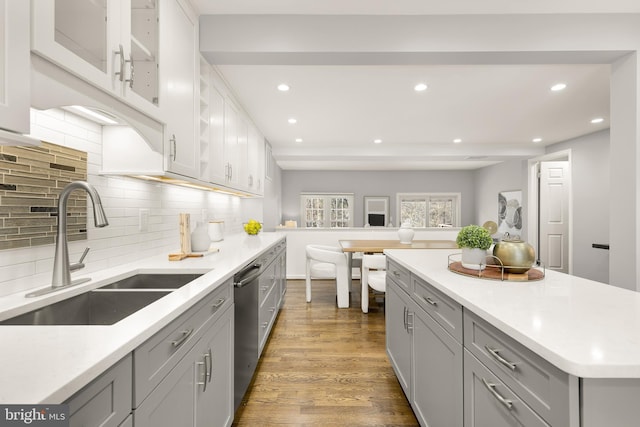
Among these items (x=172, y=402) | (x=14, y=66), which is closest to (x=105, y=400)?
(x=172, y=402)

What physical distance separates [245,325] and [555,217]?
5.72 meters

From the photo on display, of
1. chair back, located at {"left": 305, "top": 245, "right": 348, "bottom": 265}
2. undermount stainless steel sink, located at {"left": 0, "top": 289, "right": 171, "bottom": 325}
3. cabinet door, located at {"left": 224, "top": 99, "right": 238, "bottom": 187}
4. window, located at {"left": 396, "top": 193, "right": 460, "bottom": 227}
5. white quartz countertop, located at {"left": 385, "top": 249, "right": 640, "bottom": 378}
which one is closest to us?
white quartz countertop, located at {"left": 385, "top": 249, "right": 640, "bottom": 378}

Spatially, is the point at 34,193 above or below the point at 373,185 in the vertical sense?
below

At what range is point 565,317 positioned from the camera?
91 centimetres

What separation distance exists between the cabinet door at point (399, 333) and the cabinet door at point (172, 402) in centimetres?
120

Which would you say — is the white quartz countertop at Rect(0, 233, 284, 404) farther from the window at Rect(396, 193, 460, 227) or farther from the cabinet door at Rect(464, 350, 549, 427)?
the window at Rect(396, 193, 460, 227)

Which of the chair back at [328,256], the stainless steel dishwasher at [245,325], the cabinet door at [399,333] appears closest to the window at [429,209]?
the chair back at [328,256]

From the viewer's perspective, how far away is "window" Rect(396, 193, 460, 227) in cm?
874

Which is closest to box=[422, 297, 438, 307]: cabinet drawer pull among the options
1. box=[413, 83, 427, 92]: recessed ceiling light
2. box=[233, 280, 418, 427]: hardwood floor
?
box=[233, 280, 418, 427]: hardwood floor

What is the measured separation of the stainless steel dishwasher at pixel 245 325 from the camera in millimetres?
1699

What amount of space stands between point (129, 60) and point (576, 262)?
6.29 m

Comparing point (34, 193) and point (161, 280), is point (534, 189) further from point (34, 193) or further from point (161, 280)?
point (34, 193)

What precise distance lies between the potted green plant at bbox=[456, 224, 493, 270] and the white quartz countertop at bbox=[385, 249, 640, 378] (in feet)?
0.40

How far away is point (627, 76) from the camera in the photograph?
6.72ft
